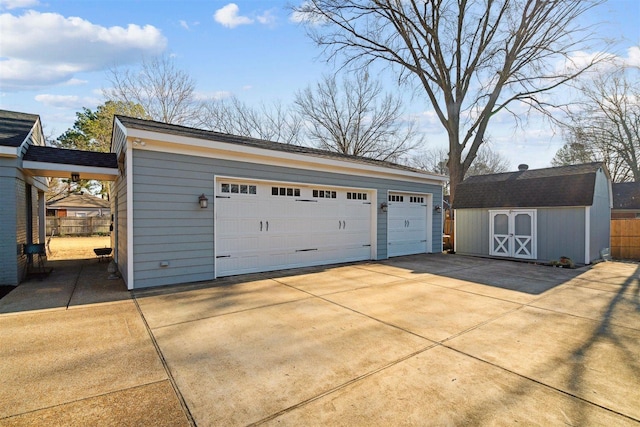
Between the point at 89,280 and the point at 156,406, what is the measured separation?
5645mm

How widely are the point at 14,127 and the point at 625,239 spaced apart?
61.3ft

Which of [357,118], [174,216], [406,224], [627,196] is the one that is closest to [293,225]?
[174,216]

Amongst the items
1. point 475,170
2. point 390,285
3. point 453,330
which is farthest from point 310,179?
point 475,170

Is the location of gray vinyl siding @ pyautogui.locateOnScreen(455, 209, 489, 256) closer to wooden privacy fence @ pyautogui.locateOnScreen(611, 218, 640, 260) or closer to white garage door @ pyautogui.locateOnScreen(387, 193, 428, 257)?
white garage door @ pyautogui.locateOnScreen(387, 193, 428, 257)

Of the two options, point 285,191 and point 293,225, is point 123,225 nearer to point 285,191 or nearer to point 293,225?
point 285,191

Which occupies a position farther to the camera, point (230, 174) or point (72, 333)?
point (230, 174)

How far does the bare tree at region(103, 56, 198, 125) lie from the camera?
17.5 meters

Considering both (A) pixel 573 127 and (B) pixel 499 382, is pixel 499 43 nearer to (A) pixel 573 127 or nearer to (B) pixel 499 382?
(A) pixel 573 127

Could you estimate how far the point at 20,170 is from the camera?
649 cm

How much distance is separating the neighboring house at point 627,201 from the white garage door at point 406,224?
57.6 ft

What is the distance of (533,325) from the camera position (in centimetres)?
395

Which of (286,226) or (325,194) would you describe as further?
(325,194)

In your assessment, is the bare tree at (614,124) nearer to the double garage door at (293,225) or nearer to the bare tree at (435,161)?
the bare tree at (435,161)

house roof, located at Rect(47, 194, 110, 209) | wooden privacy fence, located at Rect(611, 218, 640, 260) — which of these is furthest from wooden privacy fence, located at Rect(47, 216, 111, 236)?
wooden privacy fence, located at Rect(611, 218, 640, 260)
